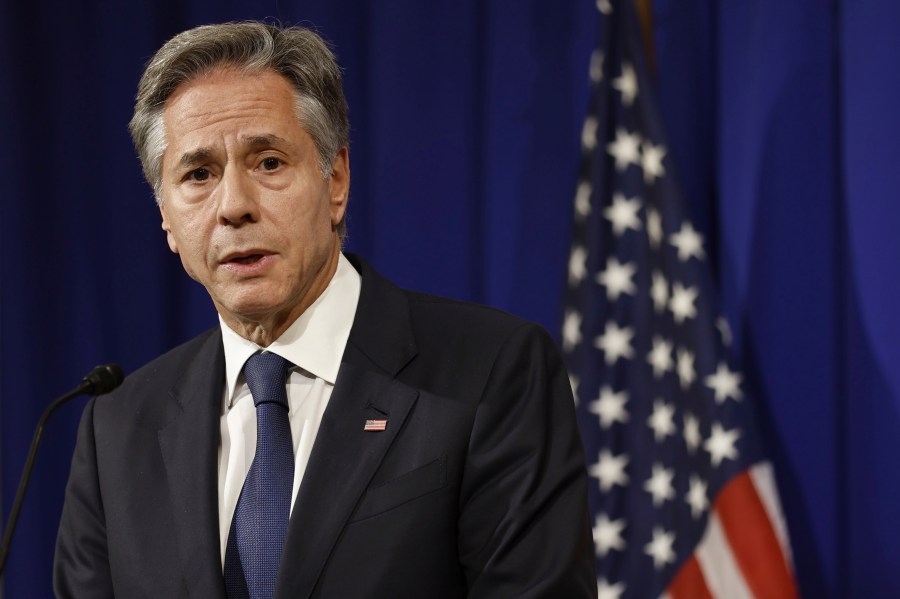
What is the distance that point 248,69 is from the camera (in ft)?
4.93

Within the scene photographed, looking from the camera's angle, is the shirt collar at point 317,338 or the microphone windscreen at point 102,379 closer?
the microphone windscreen at point 102,379

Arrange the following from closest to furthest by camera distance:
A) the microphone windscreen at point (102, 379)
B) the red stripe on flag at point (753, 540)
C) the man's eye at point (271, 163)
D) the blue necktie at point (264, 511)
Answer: the microphone windscreen at point (102, 379)
the blue necktie at point (264, 511)
the man's eye at point (271, 163)
the red stripe on flag at point (753, 540)

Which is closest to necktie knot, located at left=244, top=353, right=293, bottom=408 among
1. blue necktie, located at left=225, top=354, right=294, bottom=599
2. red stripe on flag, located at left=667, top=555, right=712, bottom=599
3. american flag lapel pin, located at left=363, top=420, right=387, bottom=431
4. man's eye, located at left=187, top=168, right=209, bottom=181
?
blue necktie, located at left=225, top=354, right=294, bottom=599

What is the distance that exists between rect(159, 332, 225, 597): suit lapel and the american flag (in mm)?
1087

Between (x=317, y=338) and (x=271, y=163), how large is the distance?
25 cm

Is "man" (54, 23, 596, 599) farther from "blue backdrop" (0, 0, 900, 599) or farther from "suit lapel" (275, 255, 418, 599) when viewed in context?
"blue backdrop" (0, 0, 900, 599)

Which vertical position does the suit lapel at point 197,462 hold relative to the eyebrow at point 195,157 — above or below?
below

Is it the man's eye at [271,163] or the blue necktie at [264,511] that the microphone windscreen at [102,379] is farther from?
the man's eye at [271,163]

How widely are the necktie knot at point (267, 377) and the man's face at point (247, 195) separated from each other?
5cm

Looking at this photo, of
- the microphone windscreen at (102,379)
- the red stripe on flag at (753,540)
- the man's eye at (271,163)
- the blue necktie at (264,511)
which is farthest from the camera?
the red stripe on flag at (753,540)

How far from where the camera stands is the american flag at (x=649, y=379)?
2455mm

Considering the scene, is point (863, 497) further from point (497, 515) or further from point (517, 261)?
point (497, 515)

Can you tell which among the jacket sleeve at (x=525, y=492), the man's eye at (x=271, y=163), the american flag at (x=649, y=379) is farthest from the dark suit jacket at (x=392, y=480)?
the american flag at (x=649, y=379)

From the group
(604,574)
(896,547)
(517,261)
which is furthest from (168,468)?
(896,547)
